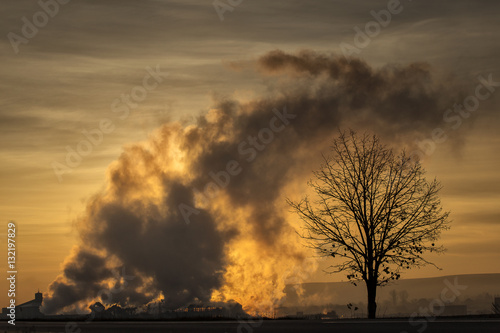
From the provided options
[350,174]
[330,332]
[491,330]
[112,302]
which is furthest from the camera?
[112,302]

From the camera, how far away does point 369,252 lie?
139ft

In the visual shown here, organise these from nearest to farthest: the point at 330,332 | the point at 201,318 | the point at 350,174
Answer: the point at 330,332 < the point at 201,318 < the point at 350,174

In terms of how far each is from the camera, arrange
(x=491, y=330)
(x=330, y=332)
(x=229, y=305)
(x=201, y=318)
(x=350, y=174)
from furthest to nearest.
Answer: (x=229, y=305)
(x=350, y=174)
(x=201, y=318)
(x=330, y=332)
(x=491, y=330)

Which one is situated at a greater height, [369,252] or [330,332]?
[369,252]

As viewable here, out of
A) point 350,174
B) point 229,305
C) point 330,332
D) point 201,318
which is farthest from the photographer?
point 229,305

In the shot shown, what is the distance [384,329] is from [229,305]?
101 metres

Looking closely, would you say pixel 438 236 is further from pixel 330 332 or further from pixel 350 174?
pixel 330 332

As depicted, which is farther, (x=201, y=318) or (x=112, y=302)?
(x=112, y=302)

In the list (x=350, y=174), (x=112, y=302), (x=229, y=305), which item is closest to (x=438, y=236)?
(x=350, y=174)

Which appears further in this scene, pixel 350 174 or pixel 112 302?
pixel 112 302

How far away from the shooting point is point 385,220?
4231 cm

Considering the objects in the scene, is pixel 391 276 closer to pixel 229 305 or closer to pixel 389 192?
pixel 389 192

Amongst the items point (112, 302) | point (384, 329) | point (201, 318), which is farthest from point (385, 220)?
point (112, 302)

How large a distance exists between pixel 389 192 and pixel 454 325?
15.4 meters
